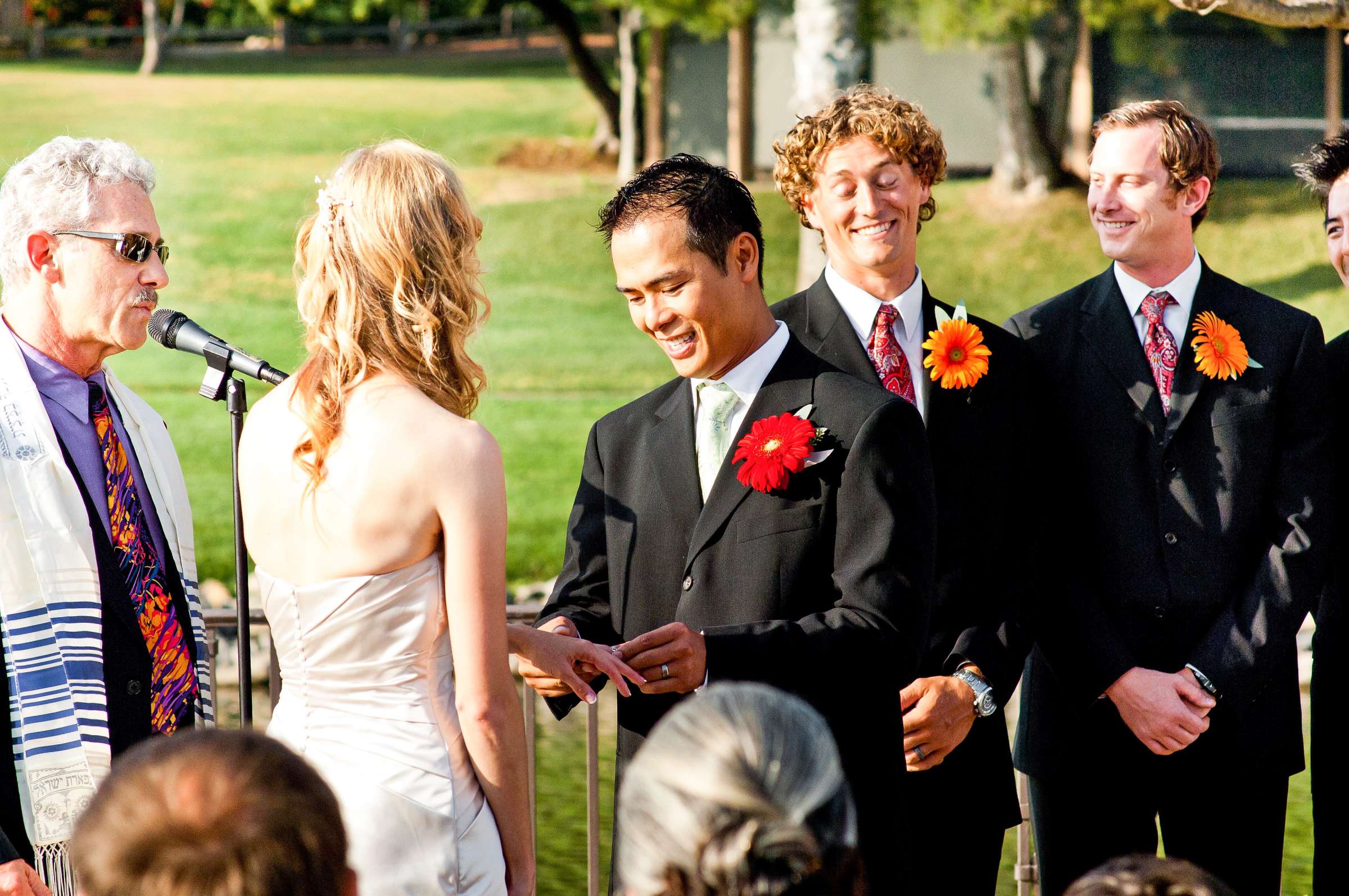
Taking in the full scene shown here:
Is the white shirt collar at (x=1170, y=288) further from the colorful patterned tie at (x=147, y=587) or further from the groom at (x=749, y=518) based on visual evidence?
Result: the colorful patterned tie at (x=147, y=587)

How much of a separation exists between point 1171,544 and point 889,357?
2.65ft

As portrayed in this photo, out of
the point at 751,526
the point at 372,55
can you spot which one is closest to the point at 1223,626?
the point at 751,526

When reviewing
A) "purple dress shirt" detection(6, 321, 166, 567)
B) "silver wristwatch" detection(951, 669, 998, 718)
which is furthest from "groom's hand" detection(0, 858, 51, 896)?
"silver wristwatch" detection(951, 669, 998, 718)

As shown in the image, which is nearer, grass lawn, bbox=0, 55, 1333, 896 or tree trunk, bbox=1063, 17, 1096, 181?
grass lawn, bbox=0, 55, 1333, 896

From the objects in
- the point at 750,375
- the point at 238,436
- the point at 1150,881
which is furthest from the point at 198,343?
the point at 1150,881

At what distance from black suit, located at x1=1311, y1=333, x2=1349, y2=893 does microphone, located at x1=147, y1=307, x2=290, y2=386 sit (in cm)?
255

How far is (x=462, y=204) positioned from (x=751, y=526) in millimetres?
818

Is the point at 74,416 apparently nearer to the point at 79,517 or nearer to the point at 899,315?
the point at 79,517

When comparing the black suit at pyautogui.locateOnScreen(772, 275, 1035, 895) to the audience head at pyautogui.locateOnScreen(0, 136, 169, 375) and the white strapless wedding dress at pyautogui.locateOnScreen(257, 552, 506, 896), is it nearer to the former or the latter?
the white strapless wedding dress at pyautogui.locateOnScreen(257, 552, 506, 896)

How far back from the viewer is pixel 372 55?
24.0 m

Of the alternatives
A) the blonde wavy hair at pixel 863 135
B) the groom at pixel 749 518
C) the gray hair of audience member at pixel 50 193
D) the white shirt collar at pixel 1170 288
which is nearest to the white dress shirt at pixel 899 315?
the blonde wavy hair at pixel 863 135

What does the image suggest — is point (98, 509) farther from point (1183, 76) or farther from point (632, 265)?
point (1183, 76)

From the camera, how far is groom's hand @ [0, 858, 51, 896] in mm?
2611

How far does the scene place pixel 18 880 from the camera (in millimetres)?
2627
